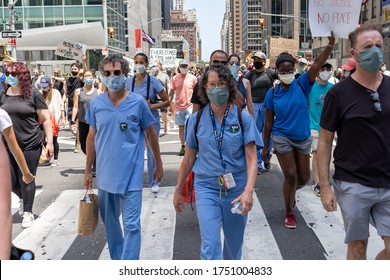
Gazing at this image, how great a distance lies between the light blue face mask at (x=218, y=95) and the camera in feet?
12.8

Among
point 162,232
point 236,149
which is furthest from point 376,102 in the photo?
point 162,232

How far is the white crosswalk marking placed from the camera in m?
5.11

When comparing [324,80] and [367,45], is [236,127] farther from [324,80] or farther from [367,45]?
[324,80]

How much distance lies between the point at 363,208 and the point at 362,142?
47 centimetres

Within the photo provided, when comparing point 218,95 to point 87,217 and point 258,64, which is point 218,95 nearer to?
point 87,217

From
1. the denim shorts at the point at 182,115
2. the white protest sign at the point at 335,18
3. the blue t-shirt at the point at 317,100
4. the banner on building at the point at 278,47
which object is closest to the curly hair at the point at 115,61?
the white protest sign at the point at 335,18

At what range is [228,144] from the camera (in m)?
3.82

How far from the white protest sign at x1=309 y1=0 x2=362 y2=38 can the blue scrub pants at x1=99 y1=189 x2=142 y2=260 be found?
2323mm

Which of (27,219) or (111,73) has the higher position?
(111,73)

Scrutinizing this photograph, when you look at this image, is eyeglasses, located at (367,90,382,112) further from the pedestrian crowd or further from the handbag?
the handbag

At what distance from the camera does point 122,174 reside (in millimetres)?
4320

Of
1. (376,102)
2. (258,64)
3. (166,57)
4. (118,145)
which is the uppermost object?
(166,57)

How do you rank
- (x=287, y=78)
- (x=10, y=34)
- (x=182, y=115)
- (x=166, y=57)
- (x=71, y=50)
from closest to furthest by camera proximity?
(x=287, y=78) → (x=182, y=115) → (x=71, y=50) → (x=10, y=34) → (x=166, y=57)
